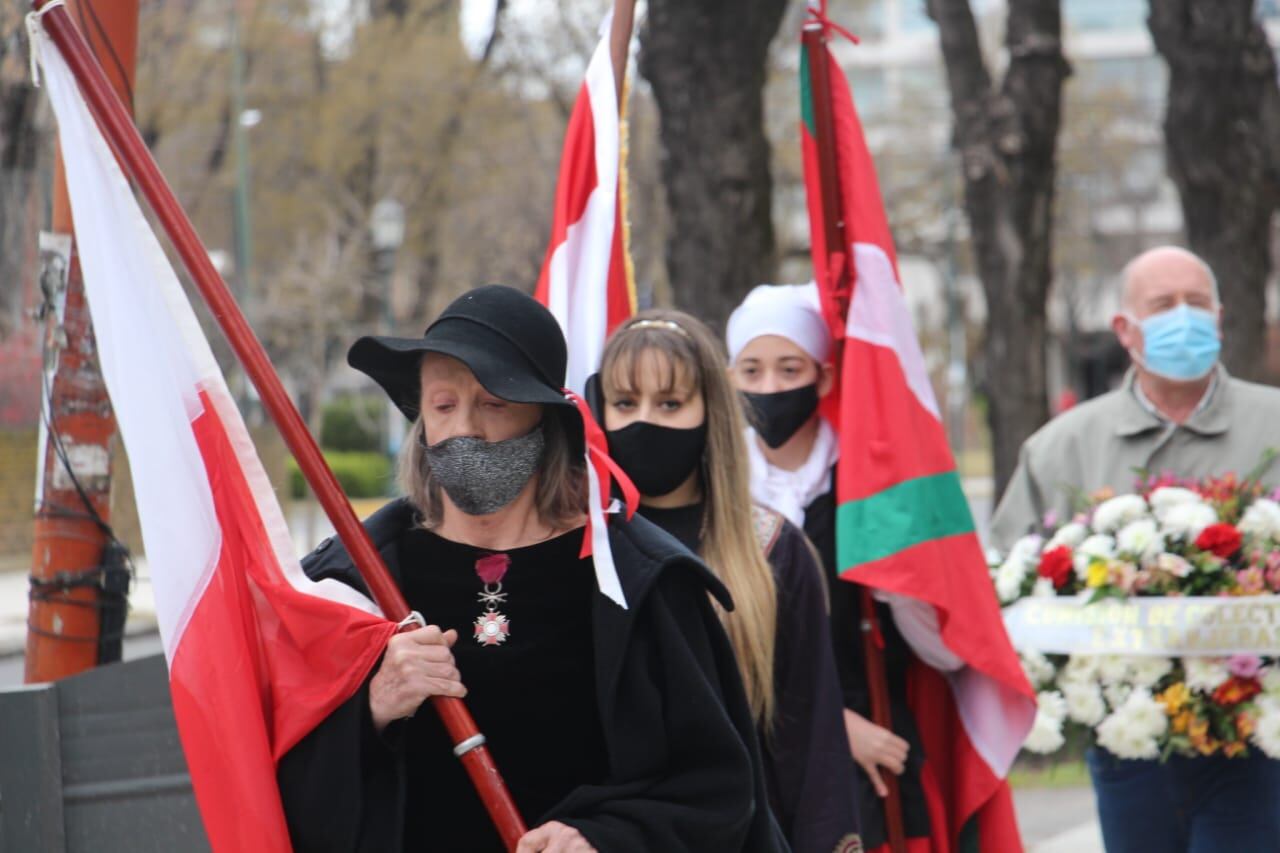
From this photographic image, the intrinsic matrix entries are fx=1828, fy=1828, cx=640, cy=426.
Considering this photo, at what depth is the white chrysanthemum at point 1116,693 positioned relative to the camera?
5.01 meters

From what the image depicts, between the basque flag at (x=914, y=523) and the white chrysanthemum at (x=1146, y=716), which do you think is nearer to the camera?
the basque flag at (x=914, y=523)

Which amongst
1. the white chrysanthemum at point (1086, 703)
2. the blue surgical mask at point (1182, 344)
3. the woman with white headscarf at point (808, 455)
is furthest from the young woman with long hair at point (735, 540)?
the blue surgical mask at point (1182, 344)

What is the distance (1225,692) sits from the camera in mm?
4887

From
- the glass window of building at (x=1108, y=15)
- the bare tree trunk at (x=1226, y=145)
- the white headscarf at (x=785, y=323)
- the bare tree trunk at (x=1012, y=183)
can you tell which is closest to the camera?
the white headscarf at (x=785, y=323)

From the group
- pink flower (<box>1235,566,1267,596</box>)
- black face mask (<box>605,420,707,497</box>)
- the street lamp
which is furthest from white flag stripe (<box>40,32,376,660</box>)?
the street lamp

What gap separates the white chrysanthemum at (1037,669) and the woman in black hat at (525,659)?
221 centimetres

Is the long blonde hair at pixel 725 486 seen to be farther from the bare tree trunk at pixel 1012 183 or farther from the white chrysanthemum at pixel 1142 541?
the bare tree trunk at pixel 1012 183

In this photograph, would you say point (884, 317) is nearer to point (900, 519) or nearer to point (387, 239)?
point (900, 519)

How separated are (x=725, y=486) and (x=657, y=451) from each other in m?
0.17

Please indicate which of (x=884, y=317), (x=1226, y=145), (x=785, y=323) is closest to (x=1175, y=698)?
(x=884, y=317)

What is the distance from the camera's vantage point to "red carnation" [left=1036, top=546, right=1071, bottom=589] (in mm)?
5188

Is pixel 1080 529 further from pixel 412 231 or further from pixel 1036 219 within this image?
pixel 412 231

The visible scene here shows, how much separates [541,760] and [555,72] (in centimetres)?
2377

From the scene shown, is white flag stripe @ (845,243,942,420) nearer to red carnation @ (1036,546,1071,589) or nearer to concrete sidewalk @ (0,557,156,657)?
red carnation @ (1036,546,1071,589)
